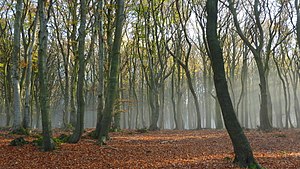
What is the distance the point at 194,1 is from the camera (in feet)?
77.7

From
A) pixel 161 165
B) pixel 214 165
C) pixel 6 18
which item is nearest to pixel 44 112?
pixel 161 165

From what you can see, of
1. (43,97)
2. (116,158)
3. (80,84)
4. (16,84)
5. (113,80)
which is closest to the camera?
(116,158)

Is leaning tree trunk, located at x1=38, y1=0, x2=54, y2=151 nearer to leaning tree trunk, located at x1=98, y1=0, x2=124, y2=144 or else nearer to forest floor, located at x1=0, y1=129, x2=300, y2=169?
forest floor, located at x1=0, y1=129, x2=300, y2=169

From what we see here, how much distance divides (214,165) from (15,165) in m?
5.59

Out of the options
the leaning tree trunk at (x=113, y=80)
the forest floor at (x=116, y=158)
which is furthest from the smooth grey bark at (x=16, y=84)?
the leaning tree trunk at (x=113, y=80)

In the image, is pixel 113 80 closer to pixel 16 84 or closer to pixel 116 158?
pixel 116 158

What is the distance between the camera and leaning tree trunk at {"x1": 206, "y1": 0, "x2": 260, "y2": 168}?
736 cm

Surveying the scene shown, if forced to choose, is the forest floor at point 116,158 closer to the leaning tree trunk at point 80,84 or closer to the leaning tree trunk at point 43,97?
the leaning tree trunk at point 43,97

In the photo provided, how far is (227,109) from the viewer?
7.52 m

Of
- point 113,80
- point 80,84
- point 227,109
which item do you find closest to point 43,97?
point 80,84

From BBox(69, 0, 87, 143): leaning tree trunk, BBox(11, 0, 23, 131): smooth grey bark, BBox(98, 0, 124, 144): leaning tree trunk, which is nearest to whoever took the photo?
BBox(69, 0, 87, 143): leaning tree trunk

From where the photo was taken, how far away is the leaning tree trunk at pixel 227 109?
7.36 metres

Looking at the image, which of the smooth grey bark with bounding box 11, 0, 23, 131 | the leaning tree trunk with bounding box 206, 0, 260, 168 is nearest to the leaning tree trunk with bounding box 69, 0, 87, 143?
the smooth grey bark with bounding box 11, 0, 23, 131

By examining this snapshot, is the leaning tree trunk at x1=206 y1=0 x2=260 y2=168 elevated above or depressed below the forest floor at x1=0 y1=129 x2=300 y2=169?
above
